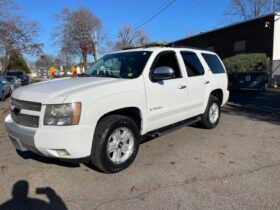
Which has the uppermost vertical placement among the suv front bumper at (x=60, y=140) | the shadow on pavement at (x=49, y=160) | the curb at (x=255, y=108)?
the suv front bumper at (x=60, y=140)

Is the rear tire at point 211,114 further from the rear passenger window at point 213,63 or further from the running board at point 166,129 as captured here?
the rear passenger window at point 213,63

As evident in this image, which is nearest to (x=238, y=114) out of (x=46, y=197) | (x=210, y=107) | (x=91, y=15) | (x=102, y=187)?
(x=210, y=107)

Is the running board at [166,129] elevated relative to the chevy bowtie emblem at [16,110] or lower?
lower

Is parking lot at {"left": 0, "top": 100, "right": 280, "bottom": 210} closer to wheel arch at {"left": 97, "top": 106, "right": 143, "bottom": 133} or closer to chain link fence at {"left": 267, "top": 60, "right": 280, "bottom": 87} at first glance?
wheel arch at {"left": 97, "top": 106, "right": 143, "bottom": 133}

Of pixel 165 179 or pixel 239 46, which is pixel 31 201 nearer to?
pixel 165 179

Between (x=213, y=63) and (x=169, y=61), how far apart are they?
193 cm

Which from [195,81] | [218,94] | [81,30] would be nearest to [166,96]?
[195,81]

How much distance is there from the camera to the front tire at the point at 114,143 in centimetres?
425

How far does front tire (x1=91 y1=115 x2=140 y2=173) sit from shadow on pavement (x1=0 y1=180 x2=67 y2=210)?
0.74m

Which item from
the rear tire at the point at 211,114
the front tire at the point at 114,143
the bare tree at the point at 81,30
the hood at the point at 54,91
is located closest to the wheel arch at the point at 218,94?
the rear tire at the point at 211,114

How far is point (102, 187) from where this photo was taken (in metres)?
4.09

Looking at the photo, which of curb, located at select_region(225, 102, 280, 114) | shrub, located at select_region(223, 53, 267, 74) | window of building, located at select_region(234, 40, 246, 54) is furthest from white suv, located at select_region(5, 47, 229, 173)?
window of building, located at select_region(234, 40, 246, 54)

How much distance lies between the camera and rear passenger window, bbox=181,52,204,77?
609cm

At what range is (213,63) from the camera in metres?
7.22
